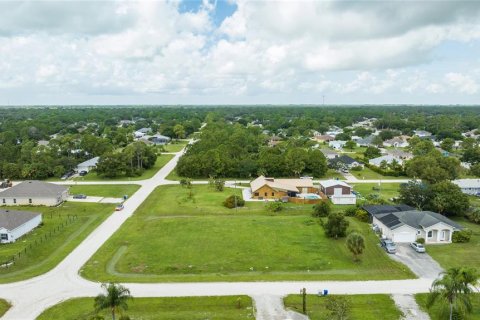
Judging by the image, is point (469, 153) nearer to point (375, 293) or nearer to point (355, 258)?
point (355, 258)

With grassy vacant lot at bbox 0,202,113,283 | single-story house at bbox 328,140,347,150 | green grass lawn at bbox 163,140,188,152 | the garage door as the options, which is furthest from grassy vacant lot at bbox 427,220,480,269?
green grass lawn at bbox 163,140,188,152

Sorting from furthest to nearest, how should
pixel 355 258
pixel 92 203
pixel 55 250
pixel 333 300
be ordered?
pixel 92 203, pixel 55 250, pixel 355 258, pixel 333 300

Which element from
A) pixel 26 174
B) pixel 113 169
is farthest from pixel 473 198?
pixel 26 174

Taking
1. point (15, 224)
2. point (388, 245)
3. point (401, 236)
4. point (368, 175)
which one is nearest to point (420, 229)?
point (401, 236)

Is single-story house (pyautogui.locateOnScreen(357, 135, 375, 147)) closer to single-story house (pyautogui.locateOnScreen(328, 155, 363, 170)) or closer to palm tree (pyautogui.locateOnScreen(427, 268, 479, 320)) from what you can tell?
single-story house (pyautogui.locateOnScreen(328, 155, 363, 170))

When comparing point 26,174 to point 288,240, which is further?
point 26,174

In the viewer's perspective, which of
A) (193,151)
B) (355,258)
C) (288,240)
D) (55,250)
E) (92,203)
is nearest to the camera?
(355,258)

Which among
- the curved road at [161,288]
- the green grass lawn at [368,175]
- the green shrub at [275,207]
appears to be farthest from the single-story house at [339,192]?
the curved road at [161,288]
